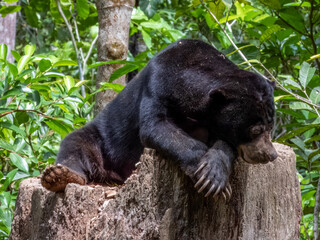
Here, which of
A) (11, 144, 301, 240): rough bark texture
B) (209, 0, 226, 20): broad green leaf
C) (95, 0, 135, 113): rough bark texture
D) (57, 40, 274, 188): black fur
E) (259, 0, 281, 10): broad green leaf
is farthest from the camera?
(95, 0, 135, 113): rough bark texture

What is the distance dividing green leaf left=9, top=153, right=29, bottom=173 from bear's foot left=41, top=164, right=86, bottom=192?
0.83 meters

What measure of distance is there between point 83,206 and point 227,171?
2.88 ft

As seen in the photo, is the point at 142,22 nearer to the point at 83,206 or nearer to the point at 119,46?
the point at 119,46

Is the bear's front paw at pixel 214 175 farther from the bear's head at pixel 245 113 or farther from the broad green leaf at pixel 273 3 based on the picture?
the broad green leaf at pixel 273 3

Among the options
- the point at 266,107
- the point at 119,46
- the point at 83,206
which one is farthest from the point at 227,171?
the point at 119,46

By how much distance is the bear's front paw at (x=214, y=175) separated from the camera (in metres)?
2.32

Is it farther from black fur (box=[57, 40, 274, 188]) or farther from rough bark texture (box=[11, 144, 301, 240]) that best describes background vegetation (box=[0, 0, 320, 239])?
rough bark texture (box=[11, 144, 301, 240])

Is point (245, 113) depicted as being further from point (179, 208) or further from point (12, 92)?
point (12, 92)

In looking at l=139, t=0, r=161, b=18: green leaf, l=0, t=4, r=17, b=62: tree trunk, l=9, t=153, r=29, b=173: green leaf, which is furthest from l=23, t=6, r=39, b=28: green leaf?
l=9, t=153, r=29, b=173: green leaf

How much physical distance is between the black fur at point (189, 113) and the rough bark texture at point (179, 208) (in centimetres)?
13

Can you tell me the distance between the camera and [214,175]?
233 cm

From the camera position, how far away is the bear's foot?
292cm

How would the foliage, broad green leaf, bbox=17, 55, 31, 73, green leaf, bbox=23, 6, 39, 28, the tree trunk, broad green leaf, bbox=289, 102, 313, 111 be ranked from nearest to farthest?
1. broad green leaf, bbox=289, 102, 313, 111
2. the foliage
3. broad green leaf, bbox=17, 55, 31, 73
4. green leaf, bbox=23, 6, 39, 28
5. the tree trunk

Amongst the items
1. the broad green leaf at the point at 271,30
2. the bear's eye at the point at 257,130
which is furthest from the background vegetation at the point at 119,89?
the bear's eye at the point at 257,130
